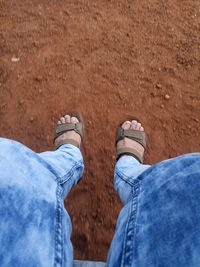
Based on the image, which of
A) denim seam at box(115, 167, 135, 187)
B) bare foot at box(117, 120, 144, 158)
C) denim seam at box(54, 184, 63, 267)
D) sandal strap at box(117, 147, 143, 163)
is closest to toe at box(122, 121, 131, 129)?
bare foot at box(117, 120, 144, 158)

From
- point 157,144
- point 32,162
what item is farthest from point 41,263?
point 157,144

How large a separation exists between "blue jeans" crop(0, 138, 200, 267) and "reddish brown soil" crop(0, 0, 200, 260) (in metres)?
0.67

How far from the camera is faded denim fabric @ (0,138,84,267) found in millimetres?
770

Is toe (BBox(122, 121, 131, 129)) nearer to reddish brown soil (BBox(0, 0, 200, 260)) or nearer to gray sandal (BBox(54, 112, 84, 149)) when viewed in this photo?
reddish brown soil (BBox(0, 0, 200, 260))

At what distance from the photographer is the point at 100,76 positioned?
1925 mm

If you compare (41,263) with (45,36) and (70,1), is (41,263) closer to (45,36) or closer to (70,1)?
(45,36)

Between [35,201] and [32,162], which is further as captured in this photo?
[32,162]

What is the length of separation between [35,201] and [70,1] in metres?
1.73

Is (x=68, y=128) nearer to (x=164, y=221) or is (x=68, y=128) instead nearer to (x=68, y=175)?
(x=68, y=175)

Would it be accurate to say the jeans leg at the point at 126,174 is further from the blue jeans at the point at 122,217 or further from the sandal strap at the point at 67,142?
the sandal strap at the point at 67,142

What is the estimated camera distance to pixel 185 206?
30.5 inches

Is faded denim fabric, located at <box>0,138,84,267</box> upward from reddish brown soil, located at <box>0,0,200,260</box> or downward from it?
downward

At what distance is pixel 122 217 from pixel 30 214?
13.1 inches

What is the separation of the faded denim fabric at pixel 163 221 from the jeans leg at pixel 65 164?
1.02 ft
